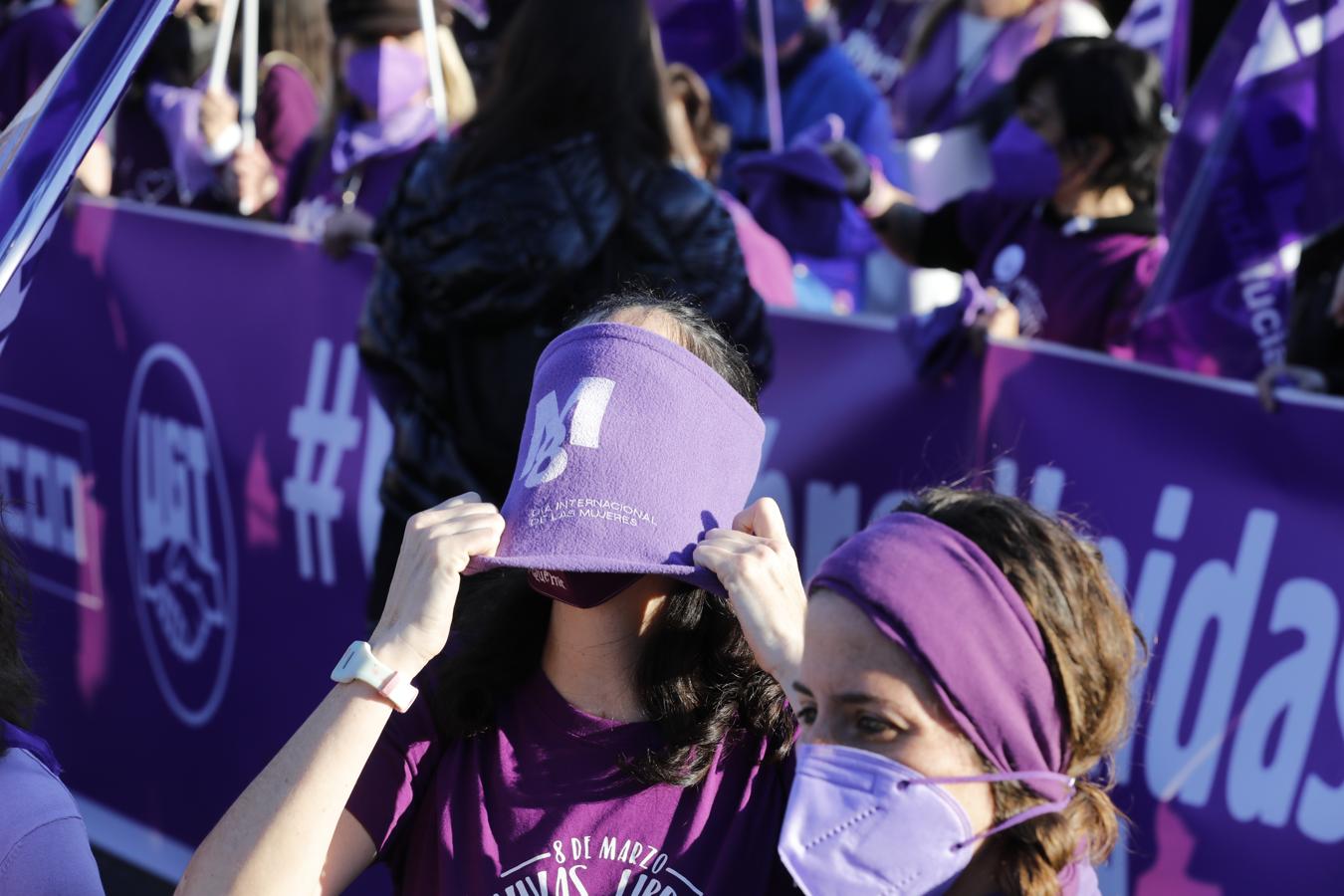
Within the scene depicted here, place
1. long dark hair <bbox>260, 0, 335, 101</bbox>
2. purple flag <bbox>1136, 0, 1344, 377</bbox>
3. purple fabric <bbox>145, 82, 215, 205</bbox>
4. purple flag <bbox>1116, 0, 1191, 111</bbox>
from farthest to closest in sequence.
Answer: long dark hair <bbox>260, 0, 335, 101</bbox> < purple fabric <bbox>145, 82, 215, 205</bbox> < purple flag <bbox>1116, 0, 1191, 111</bbox> < purple flag <bbox>1136, 0, 1344, 377</bbox>

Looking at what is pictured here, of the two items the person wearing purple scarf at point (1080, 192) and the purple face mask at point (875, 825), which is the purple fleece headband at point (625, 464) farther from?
the person wearing purple scarf at point (1080, 192)

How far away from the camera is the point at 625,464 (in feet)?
6.83

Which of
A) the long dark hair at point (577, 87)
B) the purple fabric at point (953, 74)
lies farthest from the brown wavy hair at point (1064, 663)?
the purple fabric at point (953, 74)

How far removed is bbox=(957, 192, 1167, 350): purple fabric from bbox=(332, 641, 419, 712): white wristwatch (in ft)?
8.24

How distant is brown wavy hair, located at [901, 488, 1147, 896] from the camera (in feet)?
→ 5.74

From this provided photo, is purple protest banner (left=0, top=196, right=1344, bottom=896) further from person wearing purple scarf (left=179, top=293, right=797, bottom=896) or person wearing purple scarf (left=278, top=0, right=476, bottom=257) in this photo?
person wearing purple scarf (left=179, top=293, right=797, bottom=896)

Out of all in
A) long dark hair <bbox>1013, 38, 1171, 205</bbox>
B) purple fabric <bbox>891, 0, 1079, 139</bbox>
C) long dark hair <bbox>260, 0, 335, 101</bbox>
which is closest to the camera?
long dark hair <bbox>1013, 38, 1171, 205</bbox>

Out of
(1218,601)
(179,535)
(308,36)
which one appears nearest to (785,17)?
(308,36)

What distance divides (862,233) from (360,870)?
253 centimetres

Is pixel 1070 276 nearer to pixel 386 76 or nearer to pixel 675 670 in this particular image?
pixel 386 76

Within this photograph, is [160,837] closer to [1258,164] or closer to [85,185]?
[85,185]

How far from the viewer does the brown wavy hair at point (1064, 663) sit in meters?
1.75

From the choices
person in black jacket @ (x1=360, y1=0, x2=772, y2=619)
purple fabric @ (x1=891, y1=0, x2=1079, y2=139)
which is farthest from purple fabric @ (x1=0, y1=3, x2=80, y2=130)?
person in black jacket @ (x1=360, y1=0, x2=772, y2=619)

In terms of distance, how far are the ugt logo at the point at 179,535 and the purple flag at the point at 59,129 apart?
3.07 metres
